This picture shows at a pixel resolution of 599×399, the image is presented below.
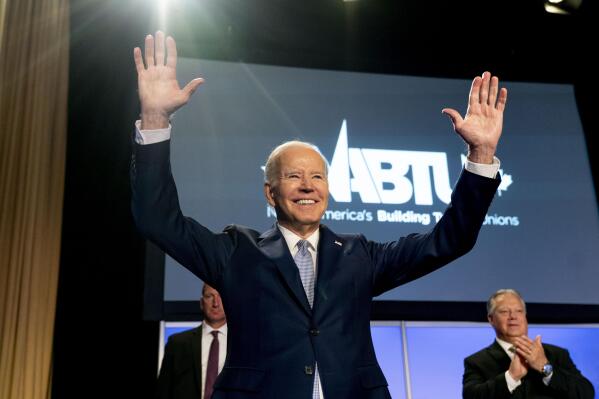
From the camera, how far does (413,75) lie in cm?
512

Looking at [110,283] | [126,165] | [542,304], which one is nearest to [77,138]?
[126,165]

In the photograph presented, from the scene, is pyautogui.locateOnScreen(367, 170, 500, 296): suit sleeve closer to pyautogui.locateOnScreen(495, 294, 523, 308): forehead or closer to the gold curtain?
pyautogui.locateOnScreen(495, 294, 523, 308): forehead

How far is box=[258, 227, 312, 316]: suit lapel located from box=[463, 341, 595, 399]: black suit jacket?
80.7 inches

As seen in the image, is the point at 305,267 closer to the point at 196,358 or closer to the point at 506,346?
the point at 196,358

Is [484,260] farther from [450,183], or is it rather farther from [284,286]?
[284,286]

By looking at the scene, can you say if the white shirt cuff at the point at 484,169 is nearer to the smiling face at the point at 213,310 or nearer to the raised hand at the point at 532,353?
the raised hand at the point at 532,353

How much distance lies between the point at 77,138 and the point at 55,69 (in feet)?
1.66

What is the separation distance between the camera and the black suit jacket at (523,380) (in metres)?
3.21

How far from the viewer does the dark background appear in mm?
4516

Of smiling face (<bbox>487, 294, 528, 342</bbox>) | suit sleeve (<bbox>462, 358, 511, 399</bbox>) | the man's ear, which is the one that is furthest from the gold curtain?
the man's ear

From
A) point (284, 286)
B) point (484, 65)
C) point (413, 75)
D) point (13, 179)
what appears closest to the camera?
point (284, 286)

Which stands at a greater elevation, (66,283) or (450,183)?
(450,183)

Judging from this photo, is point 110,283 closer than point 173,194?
No

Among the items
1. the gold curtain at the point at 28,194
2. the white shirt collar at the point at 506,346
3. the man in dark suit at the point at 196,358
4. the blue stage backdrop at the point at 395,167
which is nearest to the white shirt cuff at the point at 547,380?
the white shirt collar at the point at 506,346
